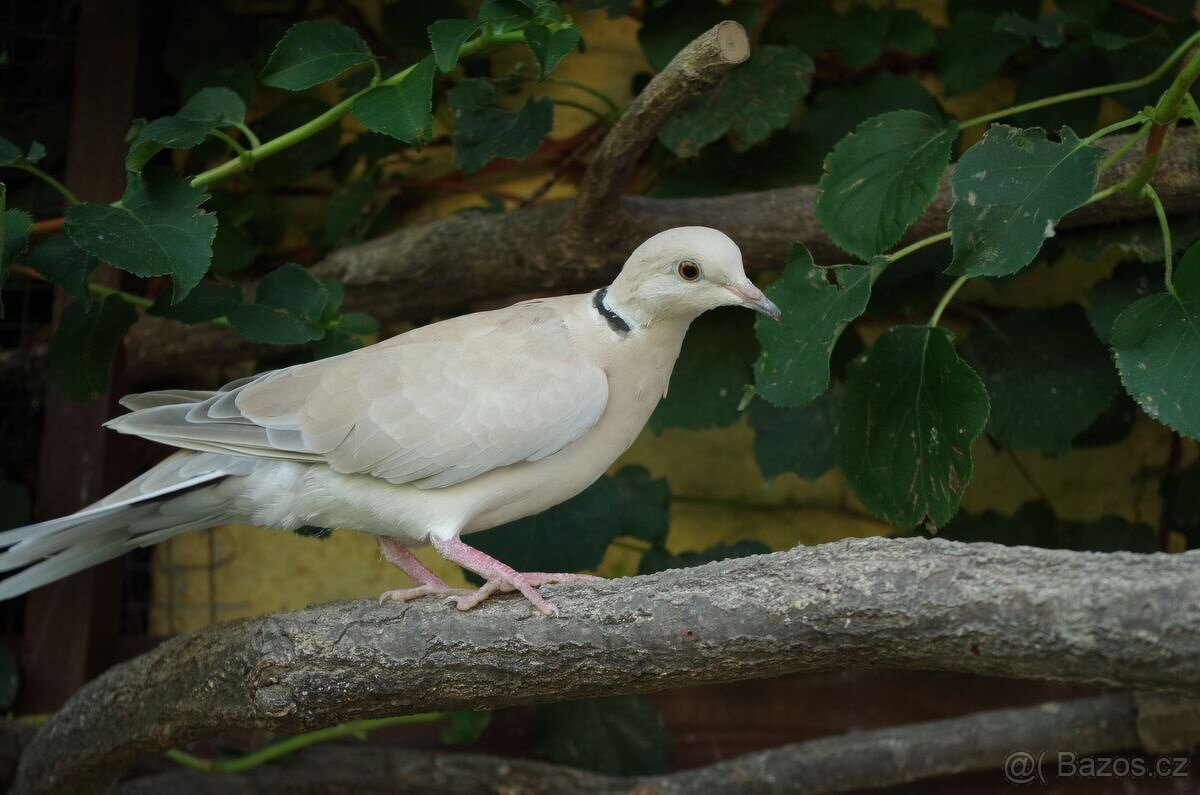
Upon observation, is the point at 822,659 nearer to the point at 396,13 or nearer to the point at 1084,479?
the point at 1084,479

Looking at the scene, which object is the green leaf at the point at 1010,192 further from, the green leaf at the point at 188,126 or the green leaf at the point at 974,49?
the green leaf at the point at 188,126

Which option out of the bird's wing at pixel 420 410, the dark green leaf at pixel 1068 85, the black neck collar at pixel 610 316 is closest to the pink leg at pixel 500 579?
the bird's wing at pixel 420 410

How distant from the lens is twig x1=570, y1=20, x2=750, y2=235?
1.83m

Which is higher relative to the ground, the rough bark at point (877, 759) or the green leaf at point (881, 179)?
the green leaf at point (881, 179)

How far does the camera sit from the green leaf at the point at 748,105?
2.56m

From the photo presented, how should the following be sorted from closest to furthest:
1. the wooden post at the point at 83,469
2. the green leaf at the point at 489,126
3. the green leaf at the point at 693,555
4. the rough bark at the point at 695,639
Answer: the rough bark at the point at 695,639
the green leaf at the point at 489,126
the green leaf at the point at 693,555
the wooden post at the point at 83,469

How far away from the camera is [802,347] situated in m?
1.99

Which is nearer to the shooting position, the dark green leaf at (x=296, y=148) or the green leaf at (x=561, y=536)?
the green leaf at (x=561, y=536)

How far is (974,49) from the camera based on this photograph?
8.95 feet

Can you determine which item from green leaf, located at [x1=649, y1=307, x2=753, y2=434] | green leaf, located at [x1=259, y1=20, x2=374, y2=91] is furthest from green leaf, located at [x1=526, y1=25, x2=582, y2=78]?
green leaf, located at [x1=649, y1=307, x2=753, y2=434]

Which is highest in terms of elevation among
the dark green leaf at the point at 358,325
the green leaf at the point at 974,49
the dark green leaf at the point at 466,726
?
the green leaf at the point at 974,49

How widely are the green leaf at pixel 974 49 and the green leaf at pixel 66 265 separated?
1829 millimetres

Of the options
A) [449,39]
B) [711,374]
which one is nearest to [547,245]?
[711,374]

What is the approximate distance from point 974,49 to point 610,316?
4.21 feet
